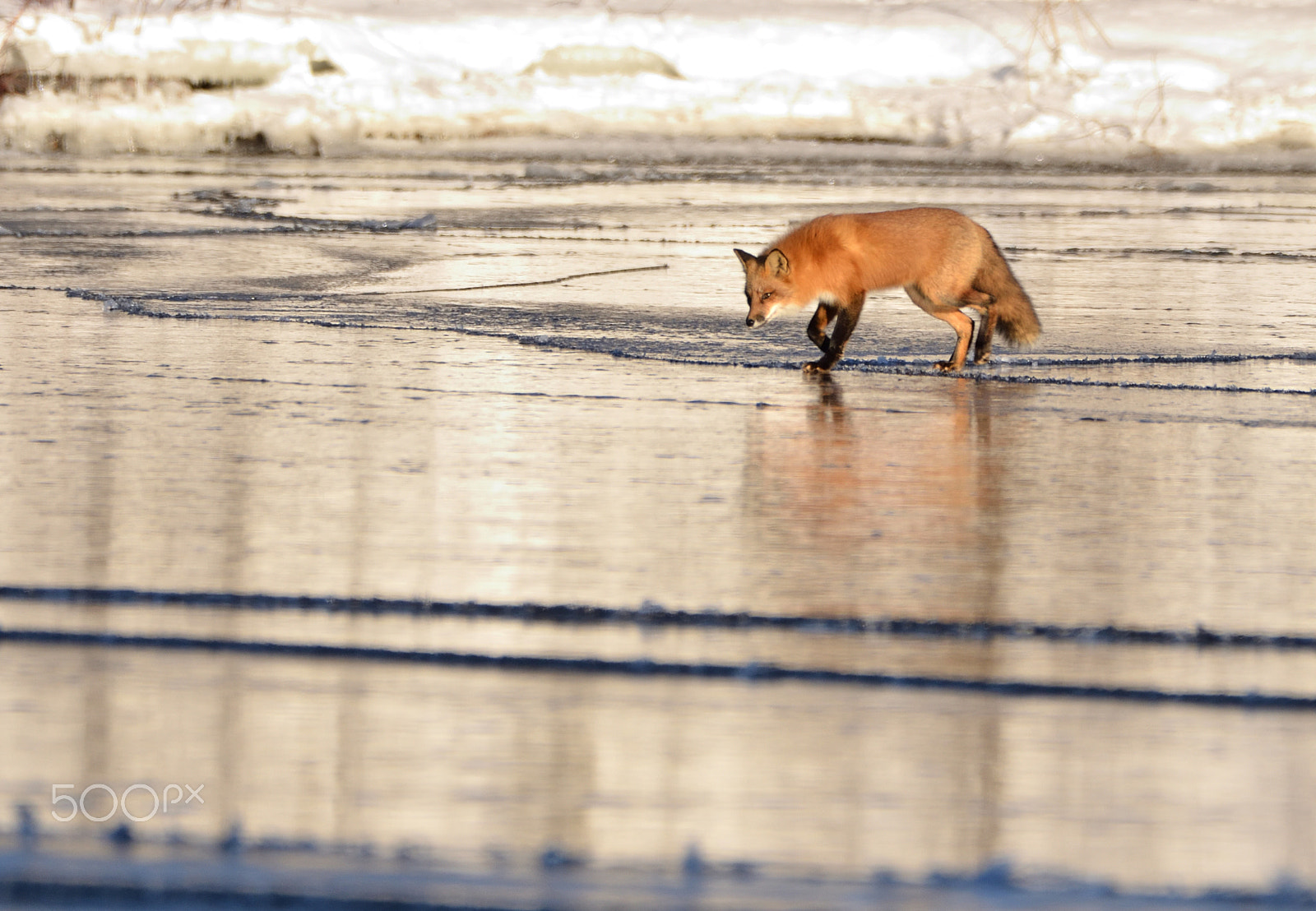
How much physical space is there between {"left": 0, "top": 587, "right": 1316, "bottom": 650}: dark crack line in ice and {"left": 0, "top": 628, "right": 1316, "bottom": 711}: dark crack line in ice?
0.23 meters

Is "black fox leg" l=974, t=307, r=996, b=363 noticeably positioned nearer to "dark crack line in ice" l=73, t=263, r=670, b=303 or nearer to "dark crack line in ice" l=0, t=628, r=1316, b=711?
"dark crack line in ice" l=73, t=263, r=670, b=303

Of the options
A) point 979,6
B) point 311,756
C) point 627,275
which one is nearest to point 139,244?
point 627,275

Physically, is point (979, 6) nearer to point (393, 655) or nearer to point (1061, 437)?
point (1061, 437)

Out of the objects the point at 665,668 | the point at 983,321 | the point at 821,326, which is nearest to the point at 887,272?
the point at 821,326

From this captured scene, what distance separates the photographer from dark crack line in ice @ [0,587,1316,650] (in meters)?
3.18

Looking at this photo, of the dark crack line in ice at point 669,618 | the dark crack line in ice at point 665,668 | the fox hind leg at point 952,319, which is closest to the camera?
the dark crack line in ice at point 665,668

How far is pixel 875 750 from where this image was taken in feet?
8.45

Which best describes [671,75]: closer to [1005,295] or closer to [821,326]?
[1005,295]

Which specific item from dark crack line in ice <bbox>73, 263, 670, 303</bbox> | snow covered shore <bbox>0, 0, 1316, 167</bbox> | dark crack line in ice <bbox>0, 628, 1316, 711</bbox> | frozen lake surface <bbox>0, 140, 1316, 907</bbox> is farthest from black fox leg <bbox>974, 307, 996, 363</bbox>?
snow covered shore <bbox>0, 0, 1316, 167</bbox>

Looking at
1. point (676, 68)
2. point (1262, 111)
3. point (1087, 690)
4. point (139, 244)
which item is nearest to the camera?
point (1087, 690)

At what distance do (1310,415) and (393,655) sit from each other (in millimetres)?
3805

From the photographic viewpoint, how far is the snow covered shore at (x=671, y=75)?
2675cm

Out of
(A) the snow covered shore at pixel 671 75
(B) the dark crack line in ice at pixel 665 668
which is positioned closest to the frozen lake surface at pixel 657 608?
(B) the dark crack line in ice at pixel 665 668

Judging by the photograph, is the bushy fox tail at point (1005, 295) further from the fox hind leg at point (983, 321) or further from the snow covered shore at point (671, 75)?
the snow covered shore at point (671, 75)
